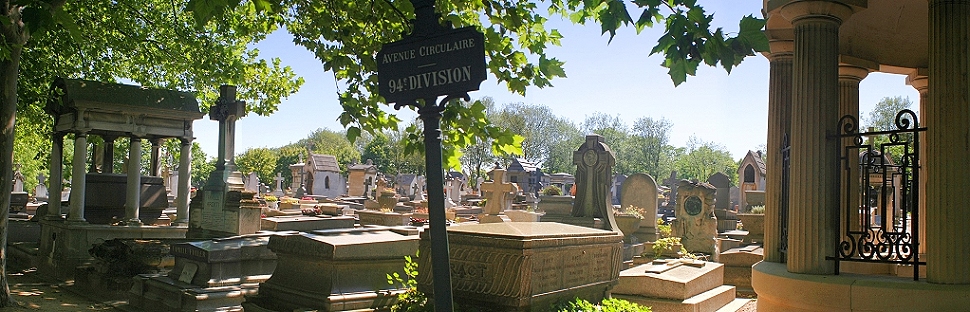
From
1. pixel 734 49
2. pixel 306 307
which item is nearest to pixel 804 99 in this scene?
pixel 734 49

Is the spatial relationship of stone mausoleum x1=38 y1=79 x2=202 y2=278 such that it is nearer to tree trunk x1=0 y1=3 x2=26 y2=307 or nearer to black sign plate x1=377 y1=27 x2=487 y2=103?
tree trunk x1=0 y1=3 x2=26 y2=307

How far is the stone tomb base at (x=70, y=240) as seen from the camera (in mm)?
12734

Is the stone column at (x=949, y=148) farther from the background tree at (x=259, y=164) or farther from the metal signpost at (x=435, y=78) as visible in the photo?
the background tree at (x=259, y=164)

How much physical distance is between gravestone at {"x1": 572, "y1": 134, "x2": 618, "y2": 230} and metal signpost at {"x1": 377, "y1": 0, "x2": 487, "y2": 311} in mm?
11738

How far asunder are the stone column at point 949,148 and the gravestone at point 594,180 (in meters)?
9.78

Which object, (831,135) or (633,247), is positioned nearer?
(831,135)

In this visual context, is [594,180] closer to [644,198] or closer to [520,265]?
[644,198]

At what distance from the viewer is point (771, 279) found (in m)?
5.29

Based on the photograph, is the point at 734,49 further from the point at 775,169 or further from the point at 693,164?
the point at 693,164

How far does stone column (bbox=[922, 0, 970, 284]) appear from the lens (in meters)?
4.41

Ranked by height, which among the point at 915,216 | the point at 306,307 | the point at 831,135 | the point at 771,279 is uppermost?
the point at 831,135

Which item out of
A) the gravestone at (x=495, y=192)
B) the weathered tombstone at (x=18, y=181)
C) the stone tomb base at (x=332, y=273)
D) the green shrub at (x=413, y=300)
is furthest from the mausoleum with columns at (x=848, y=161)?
the weathered tombstone at (x=18, y=181)

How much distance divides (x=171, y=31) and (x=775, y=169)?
Result: 1242 cm

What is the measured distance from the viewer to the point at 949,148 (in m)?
4.45
